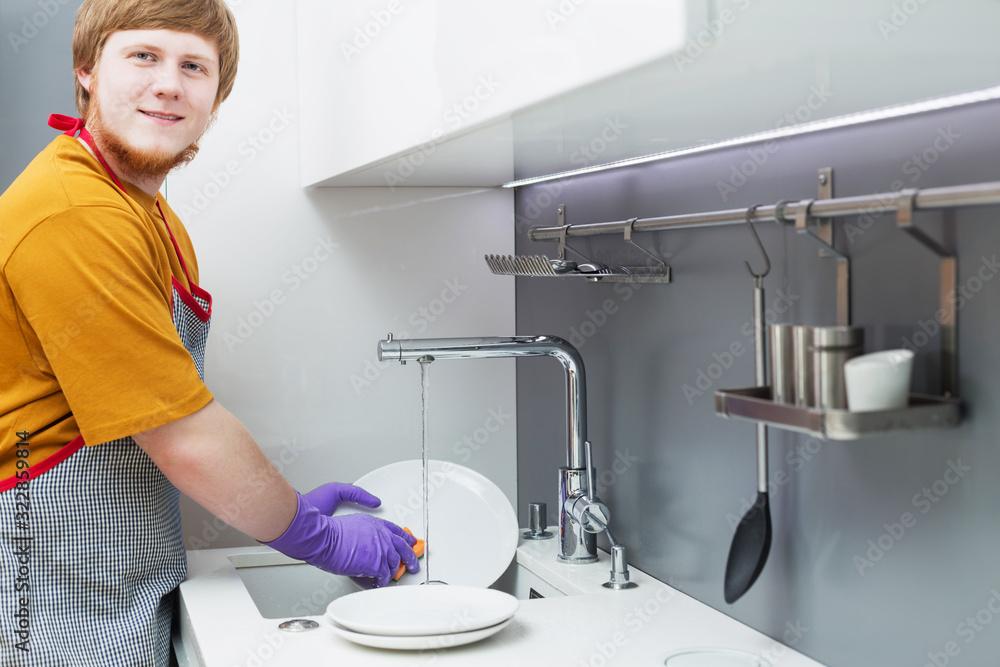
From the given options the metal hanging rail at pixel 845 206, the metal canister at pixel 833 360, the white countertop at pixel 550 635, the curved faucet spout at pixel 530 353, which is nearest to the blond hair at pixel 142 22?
the curved faucet spout at pixel 530 353

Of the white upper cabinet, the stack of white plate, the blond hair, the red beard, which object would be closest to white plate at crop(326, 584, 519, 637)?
the stack of white plate

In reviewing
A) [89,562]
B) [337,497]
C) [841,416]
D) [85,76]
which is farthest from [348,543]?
[841,416]

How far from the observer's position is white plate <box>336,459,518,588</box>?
5.05 ft

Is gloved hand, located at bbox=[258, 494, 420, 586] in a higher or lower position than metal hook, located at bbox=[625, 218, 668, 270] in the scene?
lower

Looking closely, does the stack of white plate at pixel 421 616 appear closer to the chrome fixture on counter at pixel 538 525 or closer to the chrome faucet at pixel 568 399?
the chrome faucet at pixel 568 399

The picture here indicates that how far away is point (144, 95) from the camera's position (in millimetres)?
1304

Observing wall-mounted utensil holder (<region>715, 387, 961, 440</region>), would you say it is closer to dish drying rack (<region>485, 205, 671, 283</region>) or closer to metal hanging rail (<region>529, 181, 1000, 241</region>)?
metal hanging rail (<region>529, 181, 1000, 241</region>)

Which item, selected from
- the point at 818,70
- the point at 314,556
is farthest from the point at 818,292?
the point at 314,556

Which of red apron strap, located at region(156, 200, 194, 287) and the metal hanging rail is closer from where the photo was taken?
the metal hanging rail

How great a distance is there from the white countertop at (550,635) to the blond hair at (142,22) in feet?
2.27

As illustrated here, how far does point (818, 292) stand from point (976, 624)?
1.07 ft

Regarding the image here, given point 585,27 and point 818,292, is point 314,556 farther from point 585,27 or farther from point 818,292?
point 585,27

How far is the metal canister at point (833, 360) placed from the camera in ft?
2.65

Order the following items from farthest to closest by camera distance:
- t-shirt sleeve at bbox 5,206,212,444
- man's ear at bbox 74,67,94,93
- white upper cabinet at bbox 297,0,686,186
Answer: man's ear at bbox 74,67,94,93 → t-shirt sleeve at bbox 5,206,212,444 → white upper cabinet at bbox 297,0,686,186
